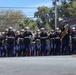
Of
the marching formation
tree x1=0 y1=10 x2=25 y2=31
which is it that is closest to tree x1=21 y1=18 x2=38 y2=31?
tree x1=0 y1=10 x2=25 y2=31

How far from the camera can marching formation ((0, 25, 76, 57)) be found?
2181 cm

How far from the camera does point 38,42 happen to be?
22453mm

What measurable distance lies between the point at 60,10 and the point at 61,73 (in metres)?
49.6

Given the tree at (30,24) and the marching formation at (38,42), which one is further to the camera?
the tree at (30,24)

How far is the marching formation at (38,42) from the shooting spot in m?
21.8

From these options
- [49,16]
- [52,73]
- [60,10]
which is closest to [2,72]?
[52,73]

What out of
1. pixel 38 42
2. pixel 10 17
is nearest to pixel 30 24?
pixel 10 17

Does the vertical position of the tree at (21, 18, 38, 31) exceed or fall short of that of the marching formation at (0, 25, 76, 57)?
it falls short

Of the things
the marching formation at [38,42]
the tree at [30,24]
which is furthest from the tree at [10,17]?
the marching formation at [38,42]

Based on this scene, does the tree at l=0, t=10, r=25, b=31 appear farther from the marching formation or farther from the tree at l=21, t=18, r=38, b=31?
the marching formation

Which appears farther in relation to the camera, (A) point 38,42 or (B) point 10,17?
(B) point 10,17

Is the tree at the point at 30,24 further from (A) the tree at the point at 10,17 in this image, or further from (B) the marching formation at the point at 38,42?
(B) the marching formation at the point at 38,42

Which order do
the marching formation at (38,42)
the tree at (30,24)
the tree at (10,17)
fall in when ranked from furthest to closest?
the tree at (10,17)
the tree at (30,24)
the marching formation at (38,42)

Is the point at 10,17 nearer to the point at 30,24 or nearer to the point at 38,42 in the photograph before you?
the point at 30,24
